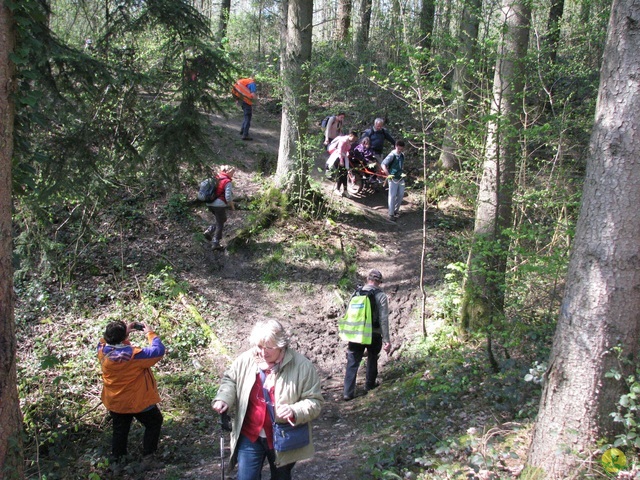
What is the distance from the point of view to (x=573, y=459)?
384 centimetres

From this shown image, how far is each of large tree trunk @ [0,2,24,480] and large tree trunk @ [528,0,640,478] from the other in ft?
13.9

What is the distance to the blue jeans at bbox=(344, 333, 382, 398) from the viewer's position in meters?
7.33

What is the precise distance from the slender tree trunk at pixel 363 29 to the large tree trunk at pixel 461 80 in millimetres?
7405

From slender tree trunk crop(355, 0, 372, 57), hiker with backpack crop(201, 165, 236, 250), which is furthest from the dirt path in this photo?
slender tree trunk crop(355, 0, 372, 57)

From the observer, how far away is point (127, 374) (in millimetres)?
5438

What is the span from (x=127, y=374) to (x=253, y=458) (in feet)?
6.85

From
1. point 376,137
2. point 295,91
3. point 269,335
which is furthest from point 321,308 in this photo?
point 269,335

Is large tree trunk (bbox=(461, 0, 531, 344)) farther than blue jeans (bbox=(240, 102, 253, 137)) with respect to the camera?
No

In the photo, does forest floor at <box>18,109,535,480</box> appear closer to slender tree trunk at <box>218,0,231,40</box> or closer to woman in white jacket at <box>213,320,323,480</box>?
woman in white jacket at <box>213,320,323,480</box>

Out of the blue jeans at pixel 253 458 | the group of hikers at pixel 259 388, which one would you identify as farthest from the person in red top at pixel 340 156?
the blue jeans at pixel 253 458

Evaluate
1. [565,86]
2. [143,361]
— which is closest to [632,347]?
[143,361]

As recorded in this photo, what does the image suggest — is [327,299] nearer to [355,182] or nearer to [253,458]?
[355,182]

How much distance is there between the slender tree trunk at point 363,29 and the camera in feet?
66.1

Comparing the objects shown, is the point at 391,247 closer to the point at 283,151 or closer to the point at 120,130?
the point at 283,151
